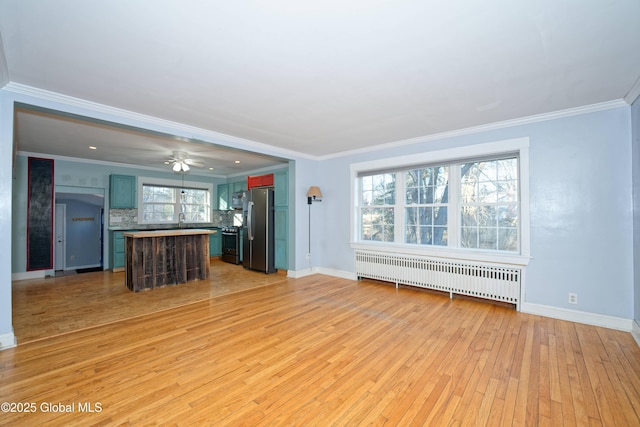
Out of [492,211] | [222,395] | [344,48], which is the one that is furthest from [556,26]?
[222,395]

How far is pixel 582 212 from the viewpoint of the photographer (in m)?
3.19

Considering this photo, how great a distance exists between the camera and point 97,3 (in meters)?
1.61

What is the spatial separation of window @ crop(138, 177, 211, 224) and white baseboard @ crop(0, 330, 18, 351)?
15.5 ft

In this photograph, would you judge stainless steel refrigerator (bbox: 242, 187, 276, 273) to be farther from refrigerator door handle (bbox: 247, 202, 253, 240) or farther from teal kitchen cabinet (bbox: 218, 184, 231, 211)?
teal kitchen cabinet (bbox: 218, 184, 231, 211)

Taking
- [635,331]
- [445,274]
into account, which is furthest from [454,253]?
[635,331]

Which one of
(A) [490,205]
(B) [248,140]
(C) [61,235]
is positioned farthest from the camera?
(C) [61,235]

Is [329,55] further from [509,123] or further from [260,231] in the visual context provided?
[260,231]

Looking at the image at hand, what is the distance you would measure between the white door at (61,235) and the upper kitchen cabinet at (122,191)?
1.69 m

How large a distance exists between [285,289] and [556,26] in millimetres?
4382

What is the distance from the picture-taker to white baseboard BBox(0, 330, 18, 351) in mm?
2494

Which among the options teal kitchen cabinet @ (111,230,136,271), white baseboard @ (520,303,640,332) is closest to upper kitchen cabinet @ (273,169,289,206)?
teal kitchen cabinet @ (111,230,136,271)

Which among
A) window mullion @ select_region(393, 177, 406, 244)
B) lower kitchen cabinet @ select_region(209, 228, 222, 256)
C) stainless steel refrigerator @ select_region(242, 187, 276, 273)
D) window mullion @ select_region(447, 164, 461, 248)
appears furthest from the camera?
lower kitchen cabinet @ select_region(209, 228, 222, 256)

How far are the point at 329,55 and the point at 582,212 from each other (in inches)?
137

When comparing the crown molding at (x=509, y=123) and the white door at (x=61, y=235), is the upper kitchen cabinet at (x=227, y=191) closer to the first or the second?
the white door at (x=61, y=235)
